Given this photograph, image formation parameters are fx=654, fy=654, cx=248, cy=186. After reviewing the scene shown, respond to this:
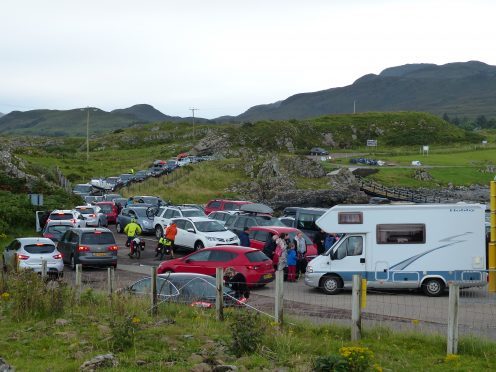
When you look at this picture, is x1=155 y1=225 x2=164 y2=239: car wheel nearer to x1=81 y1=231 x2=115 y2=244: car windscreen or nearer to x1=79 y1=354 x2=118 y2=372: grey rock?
x1=81 y1=231 x2=115 y2=244: car windscreen

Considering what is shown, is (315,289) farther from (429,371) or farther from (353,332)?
(429,371)

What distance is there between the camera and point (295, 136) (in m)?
121

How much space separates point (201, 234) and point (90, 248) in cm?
501

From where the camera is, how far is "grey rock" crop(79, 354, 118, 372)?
31.9ft

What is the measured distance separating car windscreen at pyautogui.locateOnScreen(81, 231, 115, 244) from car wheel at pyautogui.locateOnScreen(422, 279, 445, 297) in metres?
12.3

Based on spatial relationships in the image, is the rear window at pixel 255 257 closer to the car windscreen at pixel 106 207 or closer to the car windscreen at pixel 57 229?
the car windscreen at pixel 57 229

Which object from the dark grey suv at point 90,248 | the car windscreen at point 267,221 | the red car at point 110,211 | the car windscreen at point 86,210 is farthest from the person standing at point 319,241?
the red car at point 110,211

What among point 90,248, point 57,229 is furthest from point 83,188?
point 90,248

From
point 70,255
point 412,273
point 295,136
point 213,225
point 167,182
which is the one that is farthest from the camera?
point 295,136

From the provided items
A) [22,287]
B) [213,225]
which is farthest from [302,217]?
[22,287]

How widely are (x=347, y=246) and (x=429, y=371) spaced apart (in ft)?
34.9

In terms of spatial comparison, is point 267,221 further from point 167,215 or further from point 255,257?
point 255,257

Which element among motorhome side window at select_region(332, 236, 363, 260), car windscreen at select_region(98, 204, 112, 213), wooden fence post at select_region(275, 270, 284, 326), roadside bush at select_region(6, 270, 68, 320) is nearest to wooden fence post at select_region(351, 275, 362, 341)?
wooden fence post at select_region(275, 270, 284, 326)

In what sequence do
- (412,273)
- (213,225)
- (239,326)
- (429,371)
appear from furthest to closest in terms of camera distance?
(213,225) < (412,273) < (239,326) < (429,371)
